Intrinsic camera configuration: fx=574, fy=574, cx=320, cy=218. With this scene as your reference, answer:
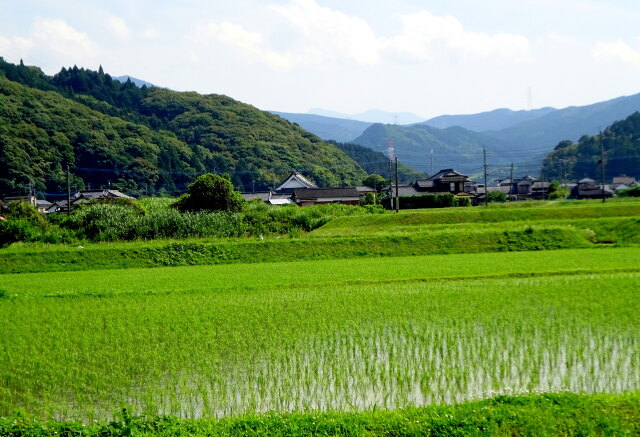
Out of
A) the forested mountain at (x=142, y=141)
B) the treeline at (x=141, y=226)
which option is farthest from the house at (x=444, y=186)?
the forested mountain at (x=142, y=141)

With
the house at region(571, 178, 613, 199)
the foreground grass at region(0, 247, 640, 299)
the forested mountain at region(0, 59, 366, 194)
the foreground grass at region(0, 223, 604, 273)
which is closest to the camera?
the foreground grass at region(0, 247, 640, 299)

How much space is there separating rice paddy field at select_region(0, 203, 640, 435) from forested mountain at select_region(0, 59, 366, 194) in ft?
200

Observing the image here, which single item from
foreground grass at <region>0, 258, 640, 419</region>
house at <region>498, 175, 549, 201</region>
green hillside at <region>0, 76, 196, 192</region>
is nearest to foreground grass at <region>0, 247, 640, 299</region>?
foreground grass at <region>0, 258, 640, 419</region>

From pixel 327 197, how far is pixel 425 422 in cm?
5310

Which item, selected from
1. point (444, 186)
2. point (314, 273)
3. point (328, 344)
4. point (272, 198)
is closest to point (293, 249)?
point (314, 273)

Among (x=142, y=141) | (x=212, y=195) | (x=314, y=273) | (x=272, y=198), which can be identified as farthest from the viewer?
(x=142, y=141)

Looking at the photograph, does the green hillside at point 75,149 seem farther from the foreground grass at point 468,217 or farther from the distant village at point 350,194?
the foreground grass at point 468,217

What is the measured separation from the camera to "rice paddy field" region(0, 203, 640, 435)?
7.15 meters

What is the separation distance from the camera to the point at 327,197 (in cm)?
5894

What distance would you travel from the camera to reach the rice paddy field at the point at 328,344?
7.15m

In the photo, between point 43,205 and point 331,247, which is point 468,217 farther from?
point 43,205

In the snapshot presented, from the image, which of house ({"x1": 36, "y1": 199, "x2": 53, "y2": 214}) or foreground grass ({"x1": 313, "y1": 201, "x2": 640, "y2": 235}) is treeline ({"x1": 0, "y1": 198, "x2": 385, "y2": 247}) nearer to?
foreground grass ({"x1": 313, "y1": 201, "x2": 640, "y2": 235})

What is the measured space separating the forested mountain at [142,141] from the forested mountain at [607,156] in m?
37.3

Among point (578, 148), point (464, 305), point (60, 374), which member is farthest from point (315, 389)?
point (578, 148)
